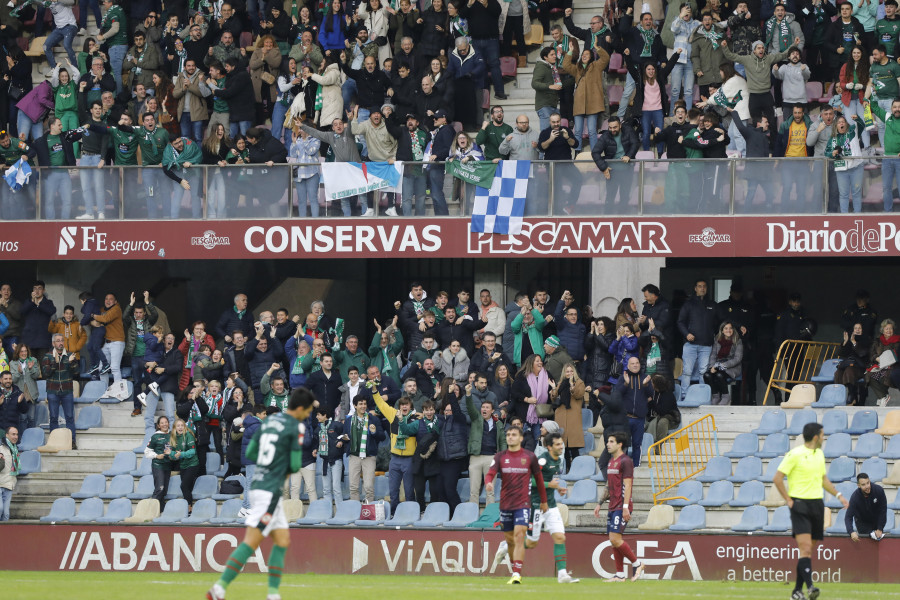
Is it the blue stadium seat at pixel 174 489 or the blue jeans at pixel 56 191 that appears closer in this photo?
the blue stadium seat at pixel 174 489

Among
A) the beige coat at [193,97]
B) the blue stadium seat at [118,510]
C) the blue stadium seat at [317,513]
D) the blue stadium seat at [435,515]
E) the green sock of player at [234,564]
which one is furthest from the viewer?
the beige coat at [193,97]

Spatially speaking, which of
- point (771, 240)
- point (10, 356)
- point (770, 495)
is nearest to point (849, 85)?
point (771, 240)

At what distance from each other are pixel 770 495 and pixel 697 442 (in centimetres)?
169

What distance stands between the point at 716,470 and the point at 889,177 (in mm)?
4724

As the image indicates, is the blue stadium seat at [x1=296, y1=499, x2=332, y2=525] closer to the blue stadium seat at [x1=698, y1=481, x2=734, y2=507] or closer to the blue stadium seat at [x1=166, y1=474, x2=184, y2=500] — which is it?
the blue stadium seat at [x1=166, y1=474, x2=184, y2=500]

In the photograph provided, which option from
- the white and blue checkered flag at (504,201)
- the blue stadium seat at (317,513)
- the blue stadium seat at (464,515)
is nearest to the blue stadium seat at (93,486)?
the blue stadium seat at (317,513)

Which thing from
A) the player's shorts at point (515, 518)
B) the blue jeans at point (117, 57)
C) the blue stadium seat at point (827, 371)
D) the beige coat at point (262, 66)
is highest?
the blue jeans at point (117, 57)

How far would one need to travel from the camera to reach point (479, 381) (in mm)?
19578

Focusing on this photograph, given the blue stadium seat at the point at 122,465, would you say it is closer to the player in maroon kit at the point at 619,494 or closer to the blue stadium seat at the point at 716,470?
the blue stadium seat at the point at 716,470

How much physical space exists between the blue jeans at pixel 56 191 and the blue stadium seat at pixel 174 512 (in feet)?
18.6

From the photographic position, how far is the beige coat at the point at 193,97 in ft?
78.4

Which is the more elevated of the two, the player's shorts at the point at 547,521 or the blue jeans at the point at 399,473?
the blue jeans at the point at 399,473

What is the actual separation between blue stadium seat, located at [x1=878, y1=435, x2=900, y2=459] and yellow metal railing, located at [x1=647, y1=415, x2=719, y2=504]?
225 cm

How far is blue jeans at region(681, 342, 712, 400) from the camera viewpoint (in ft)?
68.6
